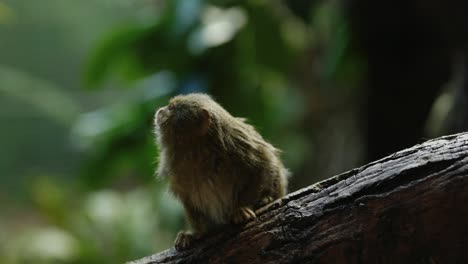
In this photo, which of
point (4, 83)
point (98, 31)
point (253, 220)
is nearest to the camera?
point (253, 220)

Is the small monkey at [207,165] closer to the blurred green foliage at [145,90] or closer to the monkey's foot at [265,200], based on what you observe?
the monkey's foot at [265,200]

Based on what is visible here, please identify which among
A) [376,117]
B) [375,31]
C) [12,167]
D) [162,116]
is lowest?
[162,116]

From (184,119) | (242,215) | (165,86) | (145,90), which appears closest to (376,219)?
(242,215)

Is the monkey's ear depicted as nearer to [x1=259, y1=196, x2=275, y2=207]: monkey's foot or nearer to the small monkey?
the small monkey

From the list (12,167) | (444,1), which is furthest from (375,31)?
(12,167)

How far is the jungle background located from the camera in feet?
15.6

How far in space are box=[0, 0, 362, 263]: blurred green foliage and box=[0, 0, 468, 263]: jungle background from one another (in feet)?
0.04

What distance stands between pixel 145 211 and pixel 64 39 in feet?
6.01

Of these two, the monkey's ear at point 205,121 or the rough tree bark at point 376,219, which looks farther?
the monkey's ear at point 205,121


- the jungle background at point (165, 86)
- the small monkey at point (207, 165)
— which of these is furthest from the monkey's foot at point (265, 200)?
the jungle background at point (165, 86)

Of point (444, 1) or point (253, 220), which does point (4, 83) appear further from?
point (253, 220)

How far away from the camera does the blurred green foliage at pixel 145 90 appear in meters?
4.78

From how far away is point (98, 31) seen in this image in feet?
21.3

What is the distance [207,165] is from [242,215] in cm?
20
